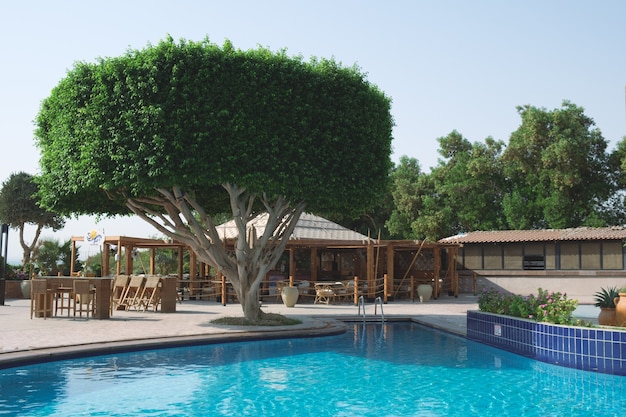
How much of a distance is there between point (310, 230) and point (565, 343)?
15891 millimetres

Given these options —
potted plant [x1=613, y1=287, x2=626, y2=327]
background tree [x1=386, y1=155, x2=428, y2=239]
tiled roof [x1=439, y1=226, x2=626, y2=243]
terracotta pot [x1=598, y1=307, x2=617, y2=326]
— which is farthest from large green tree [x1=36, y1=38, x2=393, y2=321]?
background tree [x1=386, y1=155, x2=428, y2=239]

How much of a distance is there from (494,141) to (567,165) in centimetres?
552

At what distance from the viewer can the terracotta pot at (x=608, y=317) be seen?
11523mm

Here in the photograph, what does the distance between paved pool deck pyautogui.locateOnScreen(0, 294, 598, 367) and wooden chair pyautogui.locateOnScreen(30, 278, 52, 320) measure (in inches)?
12.8

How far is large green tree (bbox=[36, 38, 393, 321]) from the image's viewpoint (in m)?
13.7

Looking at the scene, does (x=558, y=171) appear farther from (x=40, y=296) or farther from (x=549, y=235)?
(x=40, y=296)

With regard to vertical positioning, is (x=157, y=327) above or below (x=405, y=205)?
below

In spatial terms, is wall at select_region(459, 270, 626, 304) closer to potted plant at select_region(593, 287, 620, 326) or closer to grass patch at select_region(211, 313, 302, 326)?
grass patch at select_region(211, 313, 302, 326)

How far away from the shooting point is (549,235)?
99.1 ft

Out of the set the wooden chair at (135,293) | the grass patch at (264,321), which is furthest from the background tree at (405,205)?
→ the grass patch at (264,321)

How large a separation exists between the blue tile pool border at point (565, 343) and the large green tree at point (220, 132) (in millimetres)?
4902

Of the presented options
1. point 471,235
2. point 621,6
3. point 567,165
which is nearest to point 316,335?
point 621,6

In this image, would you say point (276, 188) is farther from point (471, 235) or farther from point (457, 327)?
point (471, 235)

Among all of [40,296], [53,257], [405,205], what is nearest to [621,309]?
[40,296]
